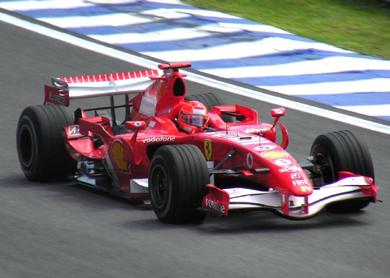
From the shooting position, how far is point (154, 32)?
1745 cm

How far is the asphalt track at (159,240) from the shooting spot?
8.80 meters

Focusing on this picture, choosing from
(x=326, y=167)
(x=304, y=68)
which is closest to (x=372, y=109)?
(x=304, y=68)

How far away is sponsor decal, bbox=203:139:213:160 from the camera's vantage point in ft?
34.5

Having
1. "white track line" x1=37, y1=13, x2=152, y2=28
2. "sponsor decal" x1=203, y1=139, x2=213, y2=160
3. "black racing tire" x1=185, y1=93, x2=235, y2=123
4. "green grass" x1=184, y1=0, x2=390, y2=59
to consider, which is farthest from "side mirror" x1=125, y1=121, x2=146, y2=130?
"white track line" x1=37, y1=13, x2=152, y2=28

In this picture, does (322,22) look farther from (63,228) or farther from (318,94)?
(63,228)

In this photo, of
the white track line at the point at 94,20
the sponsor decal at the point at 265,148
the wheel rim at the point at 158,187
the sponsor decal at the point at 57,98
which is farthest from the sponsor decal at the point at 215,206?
the white track line at the point at 94,20

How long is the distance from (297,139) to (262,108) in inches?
51.5

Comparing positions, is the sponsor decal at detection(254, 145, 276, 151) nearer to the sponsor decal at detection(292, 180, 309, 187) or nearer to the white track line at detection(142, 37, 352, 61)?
the sponsor decal at detection(292, 180, 309, 187)

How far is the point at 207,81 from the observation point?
15.8 meters

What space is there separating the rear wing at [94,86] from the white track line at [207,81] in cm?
266

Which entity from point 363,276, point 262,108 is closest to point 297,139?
point 262,108

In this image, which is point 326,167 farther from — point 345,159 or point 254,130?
point 254,130

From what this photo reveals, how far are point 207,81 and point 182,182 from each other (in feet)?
19.8

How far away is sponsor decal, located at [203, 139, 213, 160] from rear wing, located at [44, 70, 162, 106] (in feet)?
5.94
